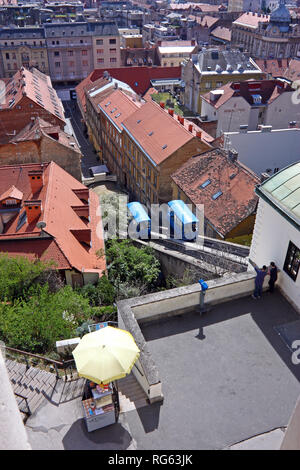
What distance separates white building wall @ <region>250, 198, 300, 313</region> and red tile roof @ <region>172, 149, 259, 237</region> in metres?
A: 14.7

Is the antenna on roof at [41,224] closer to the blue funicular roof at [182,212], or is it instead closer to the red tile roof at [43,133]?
the blue funicular roof at [182,212]

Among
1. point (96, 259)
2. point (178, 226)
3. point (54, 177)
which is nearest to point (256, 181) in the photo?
point (178, 226)

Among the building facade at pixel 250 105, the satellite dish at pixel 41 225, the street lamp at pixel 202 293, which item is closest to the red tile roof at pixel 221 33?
the building facade at pixel 250 105

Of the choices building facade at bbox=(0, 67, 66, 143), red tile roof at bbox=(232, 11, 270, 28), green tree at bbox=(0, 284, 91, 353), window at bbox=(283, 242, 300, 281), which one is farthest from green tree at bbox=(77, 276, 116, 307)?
red tile roof at bbox=(232, 11, 270, 28)

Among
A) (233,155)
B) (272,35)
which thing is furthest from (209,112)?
(272,35)

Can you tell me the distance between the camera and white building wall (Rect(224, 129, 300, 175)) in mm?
40156

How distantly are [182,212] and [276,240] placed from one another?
1971 cm

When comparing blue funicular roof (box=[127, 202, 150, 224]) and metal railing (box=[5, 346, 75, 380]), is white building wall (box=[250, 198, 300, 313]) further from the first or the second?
blue funicular roof (box=[127, 202, 150, 224])

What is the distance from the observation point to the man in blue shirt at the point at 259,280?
49.1 ft

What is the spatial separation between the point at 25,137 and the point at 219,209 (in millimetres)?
23051

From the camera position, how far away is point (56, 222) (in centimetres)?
2878

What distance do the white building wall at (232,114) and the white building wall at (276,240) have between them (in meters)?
43.9
